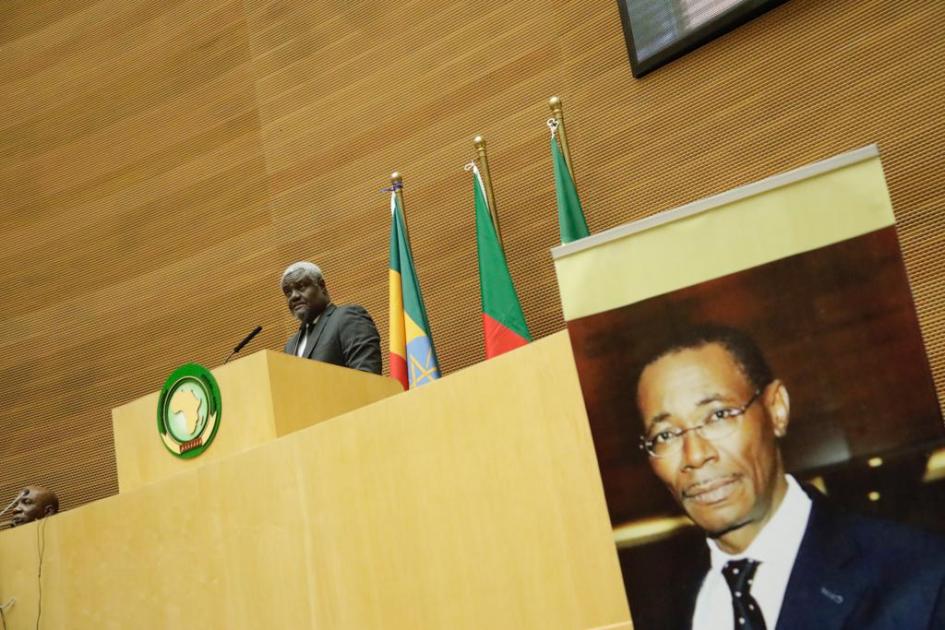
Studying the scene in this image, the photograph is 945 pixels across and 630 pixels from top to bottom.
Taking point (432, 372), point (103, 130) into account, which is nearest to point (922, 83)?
point (432, 372)

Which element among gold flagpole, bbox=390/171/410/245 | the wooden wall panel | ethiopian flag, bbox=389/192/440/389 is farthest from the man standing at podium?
the wooden wall panel

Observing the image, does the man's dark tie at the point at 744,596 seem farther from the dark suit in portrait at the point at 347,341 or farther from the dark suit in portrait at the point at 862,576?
the dark suit in portrait at the point at 347,341

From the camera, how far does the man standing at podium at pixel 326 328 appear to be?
3.99 metres

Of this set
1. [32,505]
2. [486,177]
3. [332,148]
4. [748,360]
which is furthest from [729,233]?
[332,148]

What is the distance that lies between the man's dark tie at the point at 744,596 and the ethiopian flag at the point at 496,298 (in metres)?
2.37

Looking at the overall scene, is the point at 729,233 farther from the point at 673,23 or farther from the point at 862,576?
the point at 673,23

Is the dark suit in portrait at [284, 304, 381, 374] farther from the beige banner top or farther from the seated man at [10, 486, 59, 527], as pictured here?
the beige banner top

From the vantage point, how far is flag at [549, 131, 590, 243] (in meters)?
4.50

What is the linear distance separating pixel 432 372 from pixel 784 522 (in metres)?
2.69

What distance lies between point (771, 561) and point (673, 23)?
317 cm

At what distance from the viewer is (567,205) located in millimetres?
4523

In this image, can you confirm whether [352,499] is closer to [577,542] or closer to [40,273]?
[577,542]

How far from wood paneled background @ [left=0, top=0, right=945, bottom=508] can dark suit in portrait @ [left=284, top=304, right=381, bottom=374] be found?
113 centimetres

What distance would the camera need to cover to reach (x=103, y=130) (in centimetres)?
640
